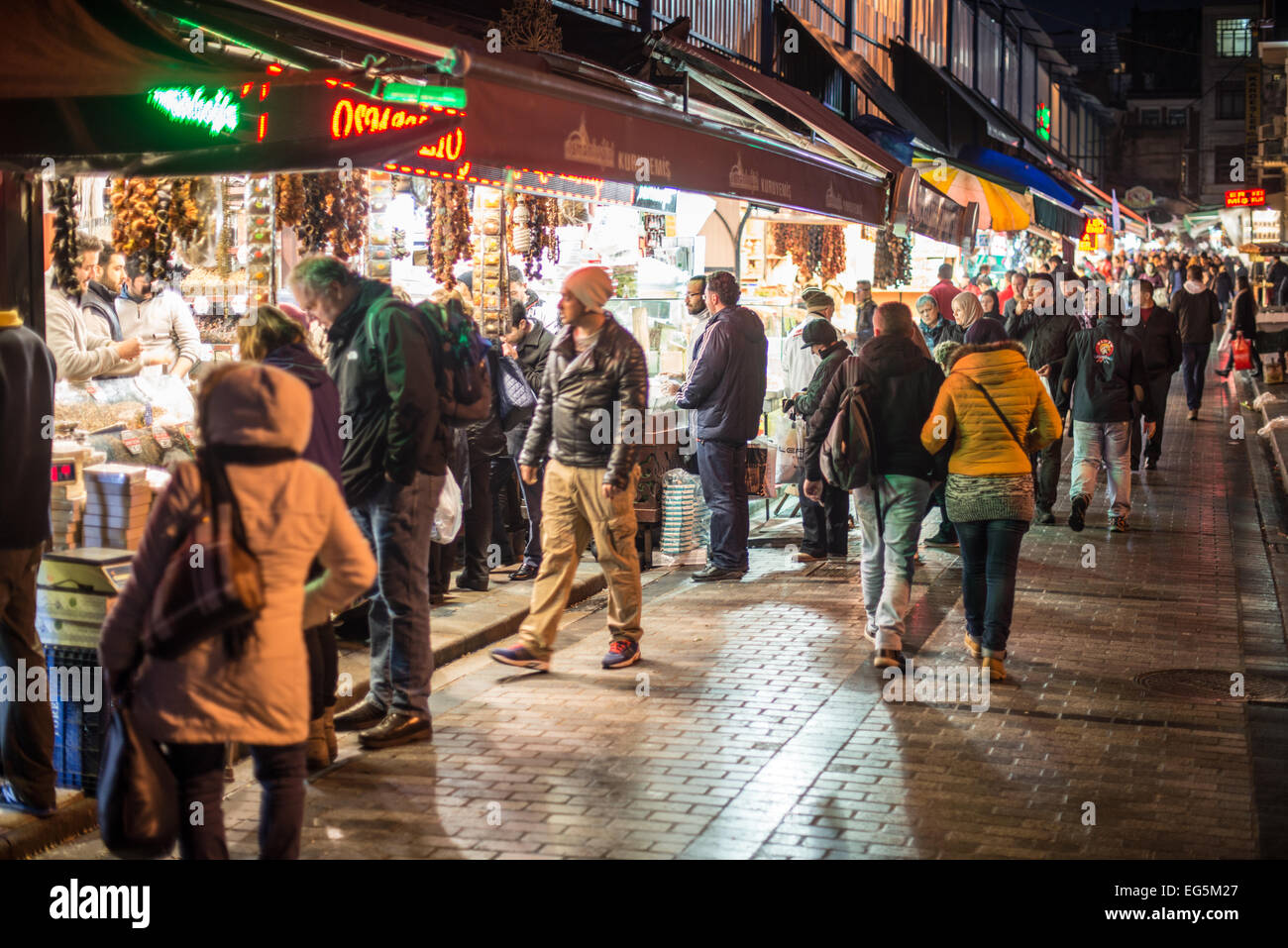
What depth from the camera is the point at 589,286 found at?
7.69 metres

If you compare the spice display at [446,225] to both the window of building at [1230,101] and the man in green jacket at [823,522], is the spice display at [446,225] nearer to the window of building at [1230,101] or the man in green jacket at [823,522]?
the man in green jacket at [823,522]

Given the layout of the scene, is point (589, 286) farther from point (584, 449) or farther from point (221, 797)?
point (221, 797)

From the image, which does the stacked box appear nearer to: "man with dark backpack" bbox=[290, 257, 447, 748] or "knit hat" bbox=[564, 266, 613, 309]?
"man with dark backpack" bbox=[290, 257, 447, 748]

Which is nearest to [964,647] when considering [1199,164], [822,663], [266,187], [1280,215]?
[822,663]

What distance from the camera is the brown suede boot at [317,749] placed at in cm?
623

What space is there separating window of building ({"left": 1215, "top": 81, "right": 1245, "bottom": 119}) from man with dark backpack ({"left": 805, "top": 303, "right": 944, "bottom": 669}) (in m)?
85.0

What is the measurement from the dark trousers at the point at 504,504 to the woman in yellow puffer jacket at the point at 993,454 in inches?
149

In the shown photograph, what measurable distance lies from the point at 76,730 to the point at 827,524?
6.89m

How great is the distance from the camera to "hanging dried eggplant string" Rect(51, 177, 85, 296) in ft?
25.0

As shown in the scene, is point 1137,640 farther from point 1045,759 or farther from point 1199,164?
point 1199,164

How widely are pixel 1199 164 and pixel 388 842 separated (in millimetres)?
87986

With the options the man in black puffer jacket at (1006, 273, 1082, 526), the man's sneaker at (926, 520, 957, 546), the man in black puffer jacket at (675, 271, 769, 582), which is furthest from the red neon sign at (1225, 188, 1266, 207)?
the man in black puffer jacket at (675, 271, 769, 582)

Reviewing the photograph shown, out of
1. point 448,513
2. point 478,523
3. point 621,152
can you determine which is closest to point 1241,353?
point 478,523
